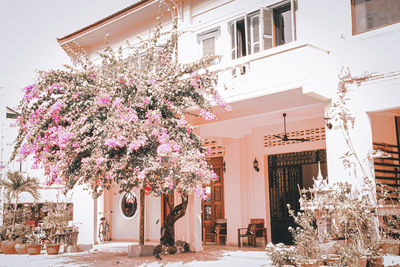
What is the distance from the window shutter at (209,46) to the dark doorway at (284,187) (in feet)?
15.2

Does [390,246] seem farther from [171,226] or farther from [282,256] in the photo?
[171,226]

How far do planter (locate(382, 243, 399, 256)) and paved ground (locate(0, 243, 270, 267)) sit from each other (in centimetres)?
264

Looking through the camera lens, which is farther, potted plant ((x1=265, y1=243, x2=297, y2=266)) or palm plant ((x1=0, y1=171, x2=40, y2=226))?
palm plant ((x1=0, y1=171, x2=40, y2=226))

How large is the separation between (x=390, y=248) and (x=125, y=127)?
6408 mm

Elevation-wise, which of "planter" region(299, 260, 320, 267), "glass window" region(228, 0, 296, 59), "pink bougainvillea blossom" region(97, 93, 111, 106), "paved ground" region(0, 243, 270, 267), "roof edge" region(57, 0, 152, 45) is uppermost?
"roof edge" region(57, 0, 152, 45)

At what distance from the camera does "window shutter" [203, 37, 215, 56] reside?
13.4 meters

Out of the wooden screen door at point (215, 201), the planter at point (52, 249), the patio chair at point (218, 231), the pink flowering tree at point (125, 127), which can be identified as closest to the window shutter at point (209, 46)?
the pink flowering tree at point (125, 127)

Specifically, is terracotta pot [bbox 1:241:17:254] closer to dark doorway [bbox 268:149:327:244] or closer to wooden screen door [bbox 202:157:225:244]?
wooden screen door [bbox 202:157:225:244]

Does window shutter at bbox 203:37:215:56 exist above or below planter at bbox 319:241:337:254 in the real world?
above

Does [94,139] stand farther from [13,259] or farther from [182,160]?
[13,259]

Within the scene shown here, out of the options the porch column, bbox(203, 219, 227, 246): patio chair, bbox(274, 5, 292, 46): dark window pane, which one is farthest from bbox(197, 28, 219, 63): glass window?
bbox(203, 219, 227, 246): patio chair

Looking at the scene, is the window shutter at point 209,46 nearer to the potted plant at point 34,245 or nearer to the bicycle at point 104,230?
the potted plant at point 34,245

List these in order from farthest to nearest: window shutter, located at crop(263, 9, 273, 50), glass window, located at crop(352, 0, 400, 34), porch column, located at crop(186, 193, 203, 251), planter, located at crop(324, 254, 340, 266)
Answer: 1. porch column, located at crop(186, 193, 203, 251)
2. window shutter, located at crop(263, 9, 273, 50)
3. glass window, located at crop(352, 0, 400, 34)
4. planter, located at crop(324, 254, 340, 266)

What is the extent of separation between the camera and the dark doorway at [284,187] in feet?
48.0
